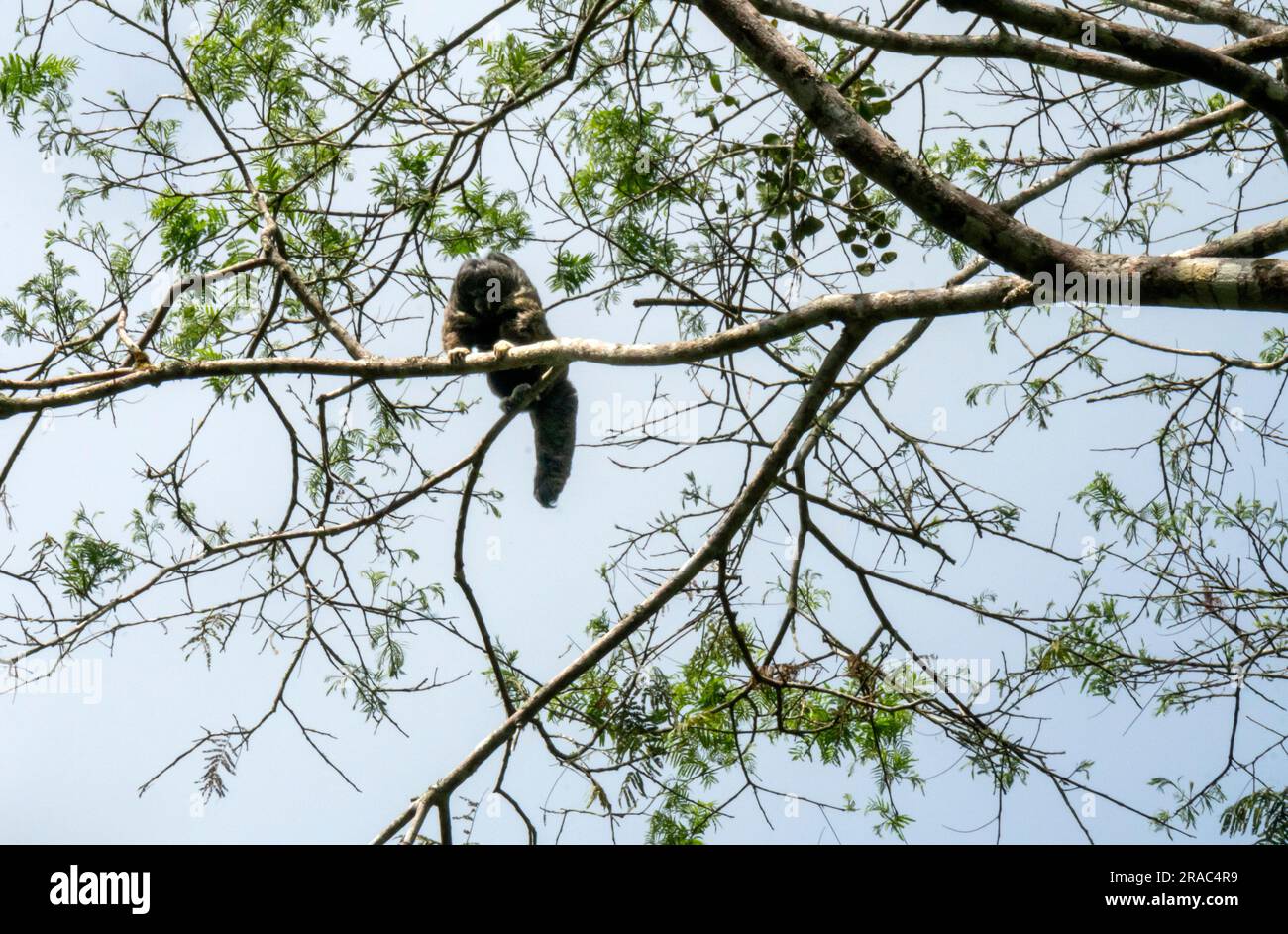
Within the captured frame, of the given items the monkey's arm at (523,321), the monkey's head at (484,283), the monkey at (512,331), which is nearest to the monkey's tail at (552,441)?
the monkey at (512,331)

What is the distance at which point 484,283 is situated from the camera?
6.79 metres

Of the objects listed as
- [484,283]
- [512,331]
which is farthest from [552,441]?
[484,283]

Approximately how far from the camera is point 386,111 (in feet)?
16.1

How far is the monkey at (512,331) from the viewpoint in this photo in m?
6.70

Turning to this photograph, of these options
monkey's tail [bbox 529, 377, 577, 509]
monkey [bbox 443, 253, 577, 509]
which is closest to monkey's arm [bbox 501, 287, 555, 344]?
monkey [bbox 443, 253, 577, 509]

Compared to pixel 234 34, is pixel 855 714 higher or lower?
lower

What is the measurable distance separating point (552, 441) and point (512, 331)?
73cm

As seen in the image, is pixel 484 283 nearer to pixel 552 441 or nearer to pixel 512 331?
pixel 512 331

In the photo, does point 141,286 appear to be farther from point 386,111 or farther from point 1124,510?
point 1124,510

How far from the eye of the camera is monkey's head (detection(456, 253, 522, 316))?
6719mm

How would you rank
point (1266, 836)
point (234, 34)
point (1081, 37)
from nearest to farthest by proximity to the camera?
point (1081, 37) < point (1266, 836) < point (234, 34)

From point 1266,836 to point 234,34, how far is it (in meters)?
5.99

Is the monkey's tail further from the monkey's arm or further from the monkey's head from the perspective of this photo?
the monkey's head
